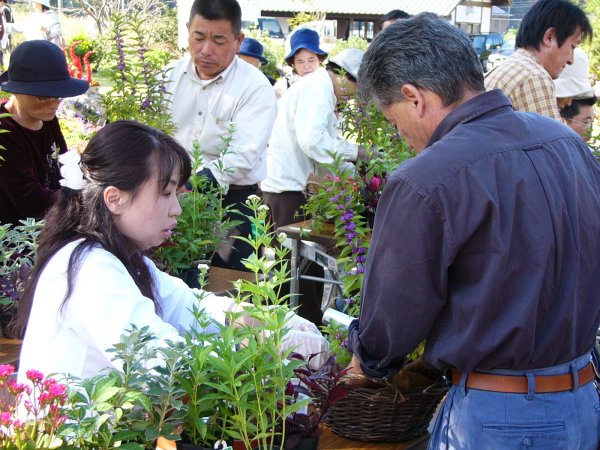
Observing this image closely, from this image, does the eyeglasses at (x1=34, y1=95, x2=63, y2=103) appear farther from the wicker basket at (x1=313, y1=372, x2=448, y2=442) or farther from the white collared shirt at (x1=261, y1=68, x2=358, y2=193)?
the wicker basket at (x1=313, y1=372, x2=448, y2=442)

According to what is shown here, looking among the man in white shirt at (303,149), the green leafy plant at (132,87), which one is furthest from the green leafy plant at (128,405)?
the man in white shirt at (303,149)

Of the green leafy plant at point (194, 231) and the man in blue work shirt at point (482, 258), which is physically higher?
the man in blue work shirt at point (482, 258)

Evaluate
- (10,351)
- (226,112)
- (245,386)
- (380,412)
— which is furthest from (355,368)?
Result: (226,112)

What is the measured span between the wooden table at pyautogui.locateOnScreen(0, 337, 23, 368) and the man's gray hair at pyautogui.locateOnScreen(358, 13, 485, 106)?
135cm

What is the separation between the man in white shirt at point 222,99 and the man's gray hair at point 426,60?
6.84ft

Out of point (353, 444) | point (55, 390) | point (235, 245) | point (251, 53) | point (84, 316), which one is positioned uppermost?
point (251, 53)

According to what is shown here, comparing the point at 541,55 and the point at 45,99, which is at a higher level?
the point at 541,55

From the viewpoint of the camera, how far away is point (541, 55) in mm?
3471

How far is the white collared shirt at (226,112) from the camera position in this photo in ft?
12.4

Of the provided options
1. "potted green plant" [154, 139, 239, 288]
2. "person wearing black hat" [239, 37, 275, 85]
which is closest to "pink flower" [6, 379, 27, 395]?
"potted green plant" [154, 139, 239, 288]

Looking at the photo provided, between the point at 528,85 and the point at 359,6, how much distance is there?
89.8 ft

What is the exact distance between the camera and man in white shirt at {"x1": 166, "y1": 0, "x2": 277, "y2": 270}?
3.74 meters

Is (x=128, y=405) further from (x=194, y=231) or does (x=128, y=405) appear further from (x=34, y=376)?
(x=194, y=231)

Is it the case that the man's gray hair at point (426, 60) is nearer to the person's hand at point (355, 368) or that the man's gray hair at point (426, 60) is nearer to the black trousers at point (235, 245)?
the person's hand at point (355, 368)
